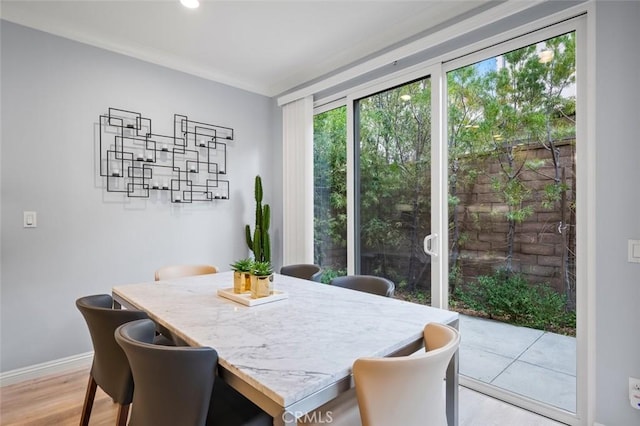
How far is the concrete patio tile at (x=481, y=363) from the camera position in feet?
7.44

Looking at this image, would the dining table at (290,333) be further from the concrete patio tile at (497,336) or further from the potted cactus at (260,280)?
the concrete patio tile at (497,336)

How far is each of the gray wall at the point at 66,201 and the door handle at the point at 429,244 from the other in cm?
215

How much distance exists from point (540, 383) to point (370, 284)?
1184mm

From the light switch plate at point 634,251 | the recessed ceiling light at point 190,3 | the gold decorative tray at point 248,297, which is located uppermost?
the recessed ceiling light at point 190,3

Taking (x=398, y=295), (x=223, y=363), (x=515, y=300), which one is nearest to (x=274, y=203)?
(x=398, y=295)

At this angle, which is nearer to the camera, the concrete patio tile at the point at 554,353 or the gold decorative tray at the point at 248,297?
the gold decorative tray at the point at 248,297

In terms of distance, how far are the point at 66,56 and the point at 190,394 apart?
2.84 metres

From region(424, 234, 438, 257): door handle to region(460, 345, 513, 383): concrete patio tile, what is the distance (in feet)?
2.26

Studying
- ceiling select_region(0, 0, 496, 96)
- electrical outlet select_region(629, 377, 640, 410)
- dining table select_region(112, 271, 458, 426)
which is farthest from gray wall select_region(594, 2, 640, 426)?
dining table select_region(112, 271, 458, 426)

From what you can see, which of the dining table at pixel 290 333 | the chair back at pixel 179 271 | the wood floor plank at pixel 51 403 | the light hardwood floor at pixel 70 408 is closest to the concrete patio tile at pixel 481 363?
the light hardwood floor at pixel 70 408

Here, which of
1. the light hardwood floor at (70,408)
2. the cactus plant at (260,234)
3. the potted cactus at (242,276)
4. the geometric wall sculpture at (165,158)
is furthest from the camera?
the cactus plant at (260,234)

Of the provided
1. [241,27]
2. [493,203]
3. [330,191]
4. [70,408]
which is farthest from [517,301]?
[70,408]

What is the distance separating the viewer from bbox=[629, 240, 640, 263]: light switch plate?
1629 mm

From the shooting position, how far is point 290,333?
1.26m
